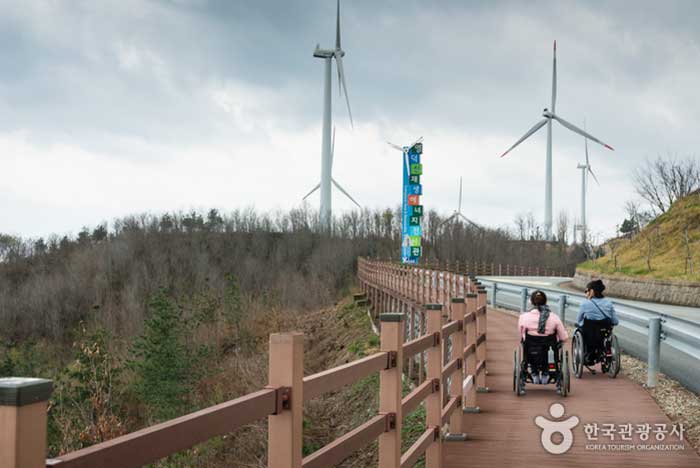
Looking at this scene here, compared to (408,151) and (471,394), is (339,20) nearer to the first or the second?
(408,151)

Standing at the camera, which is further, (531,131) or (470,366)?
(531,131)

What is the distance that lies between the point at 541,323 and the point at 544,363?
0.67 metres

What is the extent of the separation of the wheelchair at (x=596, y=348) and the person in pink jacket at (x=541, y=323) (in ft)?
5.27

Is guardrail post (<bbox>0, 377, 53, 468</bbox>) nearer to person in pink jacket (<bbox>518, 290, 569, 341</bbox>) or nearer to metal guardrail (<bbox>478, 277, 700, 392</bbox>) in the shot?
person in pink jacket (<bbox>518, 290, 569, 341</bbox>)

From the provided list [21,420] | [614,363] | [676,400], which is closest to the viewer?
[21,420]

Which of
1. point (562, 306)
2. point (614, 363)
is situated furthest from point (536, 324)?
point (562, 306)

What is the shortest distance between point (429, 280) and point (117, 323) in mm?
60869

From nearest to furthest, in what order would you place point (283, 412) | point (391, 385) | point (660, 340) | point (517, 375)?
1. point (283, 412)
2. point (391, 385)
3. point (517, 375)
4. point (660, 340)

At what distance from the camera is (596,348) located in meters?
12.6

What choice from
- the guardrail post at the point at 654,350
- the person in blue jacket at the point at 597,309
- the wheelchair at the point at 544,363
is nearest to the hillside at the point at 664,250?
the guardrail post at the point at 654,350

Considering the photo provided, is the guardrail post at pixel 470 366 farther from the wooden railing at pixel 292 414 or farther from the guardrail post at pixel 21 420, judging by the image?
the guardrail post at pixel 21 420

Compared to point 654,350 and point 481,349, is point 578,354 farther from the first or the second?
point 481,349

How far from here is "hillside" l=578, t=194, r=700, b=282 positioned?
113ft

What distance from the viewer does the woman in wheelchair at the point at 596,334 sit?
11.8 metres
